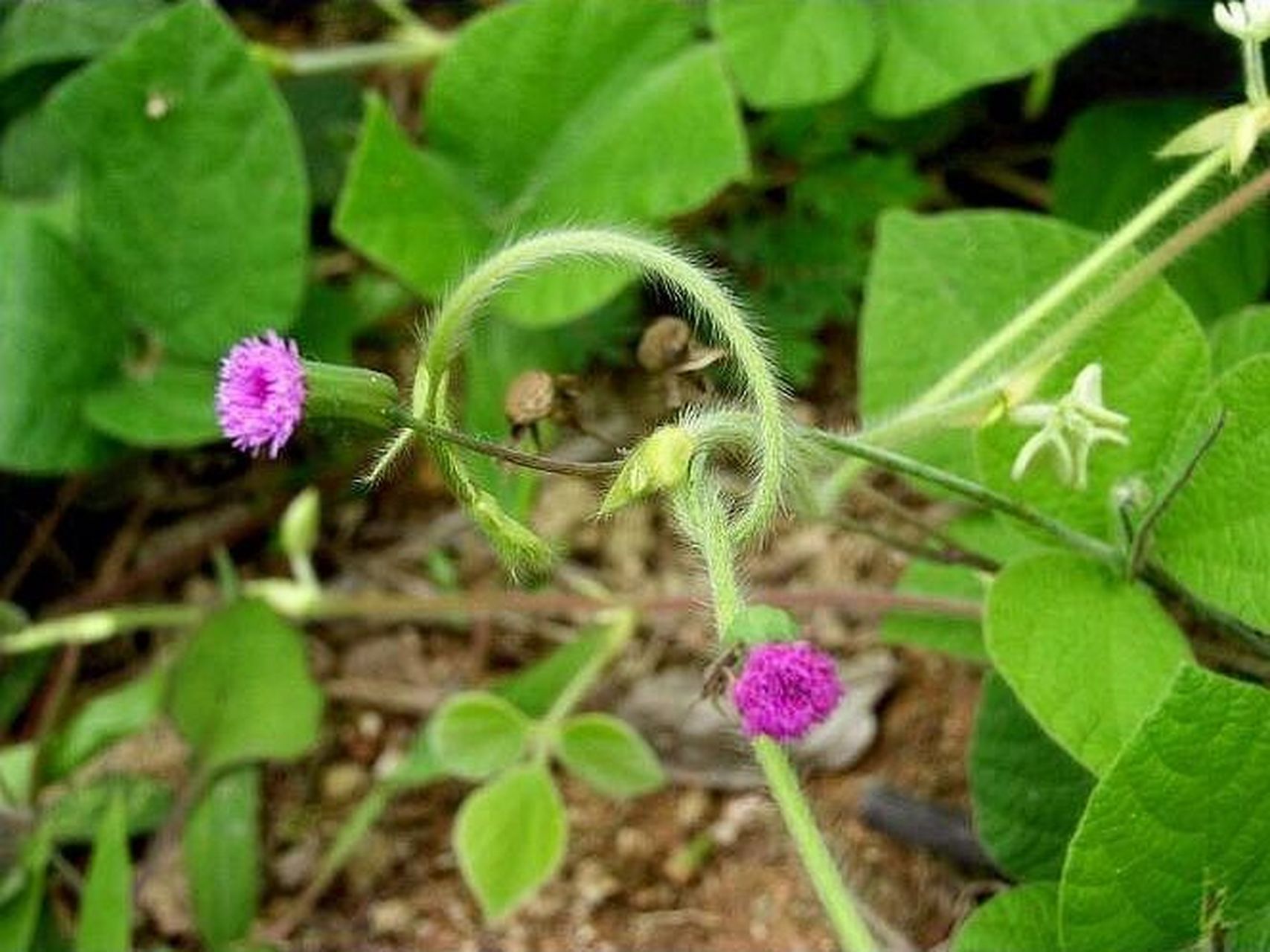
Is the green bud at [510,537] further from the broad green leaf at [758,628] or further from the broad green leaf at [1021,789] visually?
the broad green leaf at [1021,789]

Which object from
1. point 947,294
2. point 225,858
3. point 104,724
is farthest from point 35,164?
point 947,294

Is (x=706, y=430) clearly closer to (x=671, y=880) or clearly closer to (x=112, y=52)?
(x=671, y=880)

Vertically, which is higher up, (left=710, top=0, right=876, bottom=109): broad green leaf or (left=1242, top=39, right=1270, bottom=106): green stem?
(left=1242, top=39, right=1270, bottom=106): green stem

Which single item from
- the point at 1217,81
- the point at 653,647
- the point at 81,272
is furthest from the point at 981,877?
the point at 81,272

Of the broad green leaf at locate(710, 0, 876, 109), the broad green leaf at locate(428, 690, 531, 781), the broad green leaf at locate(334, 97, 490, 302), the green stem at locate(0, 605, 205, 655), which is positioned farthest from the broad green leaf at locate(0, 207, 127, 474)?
the broad green leaf at locate(710, 0, 876, 109)

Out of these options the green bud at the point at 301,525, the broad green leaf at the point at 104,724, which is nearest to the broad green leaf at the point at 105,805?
the broad green leaf at the point at 104,724

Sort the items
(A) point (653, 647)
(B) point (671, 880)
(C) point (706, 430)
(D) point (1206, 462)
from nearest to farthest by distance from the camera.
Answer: (C) point (706, 430) → (D) point (1206, 462) → (B) point (671, 880) → (A) point (653, 647)

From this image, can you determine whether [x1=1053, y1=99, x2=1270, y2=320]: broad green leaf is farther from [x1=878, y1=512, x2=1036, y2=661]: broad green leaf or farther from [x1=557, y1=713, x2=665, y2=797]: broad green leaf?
[x1=557, y1=713, x2=665, y2=797]: broad green leaf
